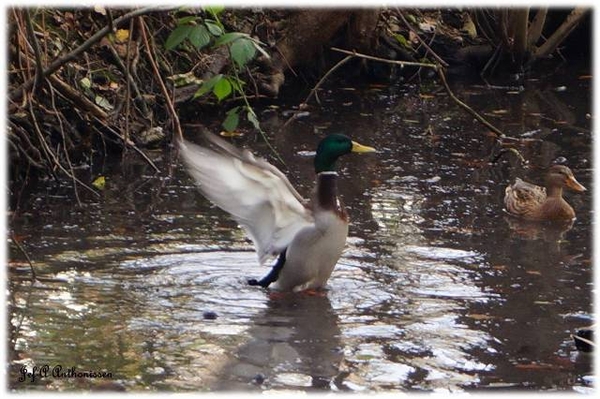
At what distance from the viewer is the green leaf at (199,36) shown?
430cm

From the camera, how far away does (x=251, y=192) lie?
6234 mm

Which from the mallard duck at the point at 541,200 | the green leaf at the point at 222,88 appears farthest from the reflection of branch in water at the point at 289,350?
the mallard duck at the point at 541,200

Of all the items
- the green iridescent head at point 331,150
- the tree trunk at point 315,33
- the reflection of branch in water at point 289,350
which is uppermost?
the tree trunk at point 315,33

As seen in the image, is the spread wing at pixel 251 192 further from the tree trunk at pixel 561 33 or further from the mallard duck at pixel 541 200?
the tree trunk at pixel 561 33

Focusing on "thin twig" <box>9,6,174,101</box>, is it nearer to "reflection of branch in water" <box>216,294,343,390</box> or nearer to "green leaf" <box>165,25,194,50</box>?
"green leaf" <box>165,25,194,50</box>

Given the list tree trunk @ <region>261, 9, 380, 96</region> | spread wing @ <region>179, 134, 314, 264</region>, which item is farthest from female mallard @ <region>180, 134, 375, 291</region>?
tree trunk @ <region>261, 9, 380, 96</region>

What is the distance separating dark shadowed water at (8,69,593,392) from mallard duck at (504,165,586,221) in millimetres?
125

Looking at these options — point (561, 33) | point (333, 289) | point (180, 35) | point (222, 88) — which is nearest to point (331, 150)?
point (333, 289)

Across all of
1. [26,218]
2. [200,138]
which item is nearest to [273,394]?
[26,218]

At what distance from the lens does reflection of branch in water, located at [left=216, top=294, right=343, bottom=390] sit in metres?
4.81

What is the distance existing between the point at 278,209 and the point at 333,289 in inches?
20.2

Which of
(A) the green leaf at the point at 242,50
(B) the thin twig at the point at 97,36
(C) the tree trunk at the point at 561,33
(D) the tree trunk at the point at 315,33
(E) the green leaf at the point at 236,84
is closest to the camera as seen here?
(A) the green leaf at the point at 242,50

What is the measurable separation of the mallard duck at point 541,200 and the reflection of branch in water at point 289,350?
2.21m

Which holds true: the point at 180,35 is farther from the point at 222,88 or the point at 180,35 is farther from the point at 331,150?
the point at 331,150
